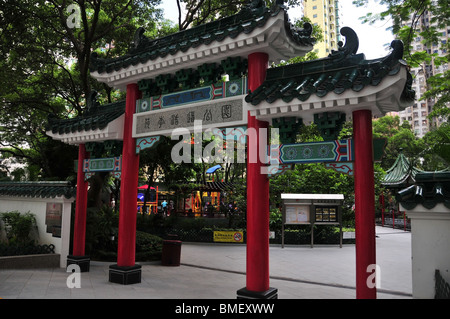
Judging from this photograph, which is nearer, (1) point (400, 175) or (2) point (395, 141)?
(1) point (400, 175)

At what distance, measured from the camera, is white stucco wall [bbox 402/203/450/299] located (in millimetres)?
4309

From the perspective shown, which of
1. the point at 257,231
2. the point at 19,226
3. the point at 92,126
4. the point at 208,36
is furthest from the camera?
the point at 19,226

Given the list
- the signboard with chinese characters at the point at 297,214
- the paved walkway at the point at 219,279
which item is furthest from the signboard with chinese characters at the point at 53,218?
the signboard with chinese characters at the point at 297,214

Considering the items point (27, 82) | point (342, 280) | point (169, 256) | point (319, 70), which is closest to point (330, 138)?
point (319, 70)

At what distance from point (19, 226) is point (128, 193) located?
4.74 metres

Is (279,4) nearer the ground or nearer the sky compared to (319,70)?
nearer the sky

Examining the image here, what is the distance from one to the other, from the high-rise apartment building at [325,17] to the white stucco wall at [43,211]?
6352 centimetres

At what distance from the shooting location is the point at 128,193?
24.4ft

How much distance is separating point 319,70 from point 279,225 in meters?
12.2

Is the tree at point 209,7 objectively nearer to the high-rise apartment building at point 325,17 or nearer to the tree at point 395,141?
the tree at point 395,141

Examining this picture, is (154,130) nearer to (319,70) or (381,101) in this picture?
(319,70)

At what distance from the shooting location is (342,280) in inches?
353

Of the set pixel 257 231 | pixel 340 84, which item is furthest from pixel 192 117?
pixel 340 84

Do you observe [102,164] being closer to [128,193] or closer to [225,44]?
[128,193]
